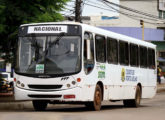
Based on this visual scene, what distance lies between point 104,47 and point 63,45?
2.24m

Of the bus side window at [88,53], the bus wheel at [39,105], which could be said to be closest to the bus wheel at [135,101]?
the bus wheel at [39,105]

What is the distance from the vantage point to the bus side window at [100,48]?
62.0ft

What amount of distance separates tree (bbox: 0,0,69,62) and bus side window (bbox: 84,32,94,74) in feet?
13.7

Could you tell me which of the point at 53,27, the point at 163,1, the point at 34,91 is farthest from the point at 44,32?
the point at 163,1

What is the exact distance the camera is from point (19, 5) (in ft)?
71.7

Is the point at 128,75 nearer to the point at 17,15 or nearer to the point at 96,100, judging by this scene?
the point at 96,100

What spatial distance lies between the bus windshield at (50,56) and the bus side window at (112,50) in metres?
2.56

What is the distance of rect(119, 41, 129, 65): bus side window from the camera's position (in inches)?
848

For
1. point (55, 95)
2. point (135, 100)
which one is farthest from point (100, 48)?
point (135, 100)

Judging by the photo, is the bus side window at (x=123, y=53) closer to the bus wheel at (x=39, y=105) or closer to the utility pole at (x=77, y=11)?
the bus wheel at (x=39, y=105)

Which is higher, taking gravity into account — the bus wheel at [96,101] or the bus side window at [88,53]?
the bus side window at [88,53]

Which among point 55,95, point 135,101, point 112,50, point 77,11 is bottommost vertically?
point 135,101

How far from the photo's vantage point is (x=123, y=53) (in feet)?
71.6

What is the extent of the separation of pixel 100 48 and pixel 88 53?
131cm
